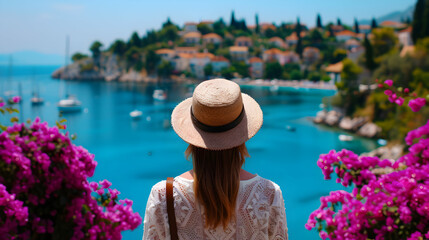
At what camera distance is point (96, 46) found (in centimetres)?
6688

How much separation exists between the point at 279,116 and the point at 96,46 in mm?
47103

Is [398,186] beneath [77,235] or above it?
above

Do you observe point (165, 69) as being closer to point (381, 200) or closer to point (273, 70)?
point (273, 70)

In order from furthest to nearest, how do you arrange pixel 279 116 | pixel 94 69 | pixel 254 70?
pixel 94 69 < pixel 254 70 < pixel 279 116

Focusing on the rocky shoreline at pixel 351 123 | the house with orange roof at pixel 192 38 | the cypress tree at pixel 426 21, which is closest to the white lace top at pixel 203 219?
the rocky shoreline at pixel 351 123

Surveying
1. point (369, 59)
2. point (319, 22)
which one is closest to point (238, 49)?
point (319, 22)

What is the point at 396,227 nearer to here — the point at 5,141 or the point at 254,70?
the point at 5,141

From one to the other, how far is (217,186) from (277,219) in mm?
217

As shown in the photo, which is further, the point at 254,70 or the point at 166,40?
the point at 166,40

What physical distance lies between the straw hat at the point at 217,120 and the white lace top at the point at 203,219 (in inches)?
4.9

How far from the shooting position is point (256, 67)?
54.2 meters

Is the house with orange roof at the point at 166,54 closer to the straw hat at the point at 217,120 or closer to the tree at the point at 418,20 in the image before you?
the tree at the point at 418,20

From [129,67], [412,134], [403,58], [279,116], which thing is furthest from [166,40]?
[412,134]

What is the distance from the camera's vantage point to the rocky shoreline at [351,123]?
2030cm
